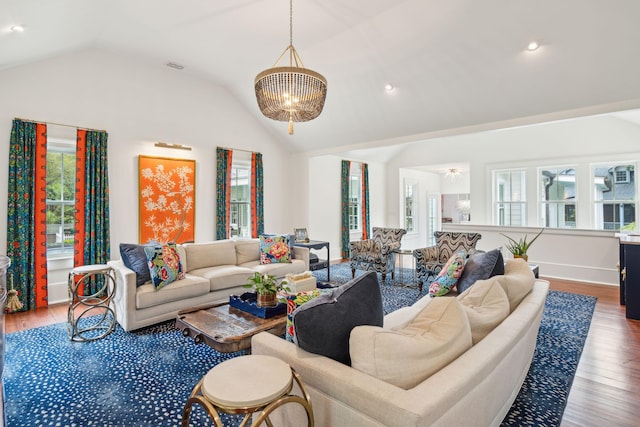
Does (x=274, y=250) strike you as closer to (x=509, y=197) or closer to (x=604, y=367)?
(x=604, y=367)

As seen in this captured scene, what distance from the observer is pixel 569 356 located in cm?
289

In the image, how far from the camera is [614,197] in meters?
6.07

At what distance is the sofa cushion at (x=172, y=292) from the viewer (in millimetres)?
3463

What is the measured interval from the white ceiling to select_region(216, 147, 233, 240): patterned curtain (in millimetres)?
1545

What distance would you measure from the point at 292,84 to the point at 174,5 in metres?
2.03

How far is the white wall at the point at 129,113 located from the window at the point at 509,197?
5.23 meters

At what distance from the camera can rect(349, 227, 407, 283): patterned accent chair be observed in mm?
5484

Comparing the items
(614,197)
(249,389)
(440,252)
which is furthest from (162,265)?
(614,197)

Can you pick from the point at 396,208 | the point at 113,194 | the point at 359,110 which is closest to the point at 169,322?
the point at 113,194

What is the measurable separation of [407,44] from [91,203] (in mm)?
4780

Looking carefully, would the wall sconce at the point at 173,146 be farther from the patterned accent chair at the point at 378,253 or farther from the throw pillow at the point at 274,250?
the patterned accent chair at the point at 378,253

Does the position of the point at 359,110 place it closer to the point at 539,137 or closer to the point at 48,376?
the point at 539,137

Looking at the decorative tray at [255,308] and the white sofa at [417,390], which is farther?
the decorative tray at [255,308]

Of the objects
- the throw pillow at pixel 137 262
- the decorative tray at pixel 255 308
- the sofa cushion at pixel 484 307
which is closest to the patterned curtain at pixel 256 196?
the throw pillow at pixel 137 262
